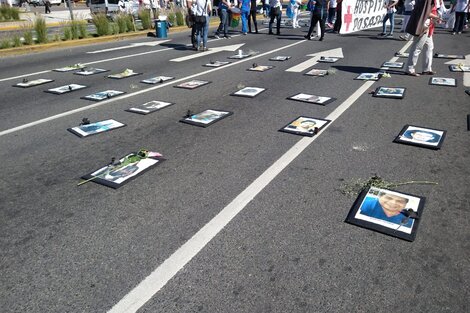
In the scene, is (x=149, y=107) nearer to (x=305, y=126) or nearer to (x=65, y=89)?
(x=65, y=89)

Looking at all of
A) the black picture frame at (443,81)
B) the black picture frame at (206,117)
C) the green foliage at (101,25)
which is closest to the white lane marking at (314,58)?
the black picture frame at (443,81)

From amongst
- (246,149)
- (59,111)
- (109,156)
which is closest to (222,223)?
(246,149)

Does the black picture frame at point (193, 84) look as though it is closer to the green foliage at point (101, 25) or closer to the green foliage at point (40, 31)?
the green foliage at point (40, 31)

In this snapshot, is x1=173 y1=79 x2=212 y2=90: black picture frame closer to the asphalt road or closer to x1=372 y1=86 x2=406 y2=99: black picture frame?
the asphalt road

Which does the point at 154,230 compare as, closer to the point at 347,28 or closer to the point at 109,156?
the point at 109,156

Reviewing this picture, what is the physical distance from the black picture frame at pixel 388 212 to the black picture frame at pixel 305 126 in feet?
5.05

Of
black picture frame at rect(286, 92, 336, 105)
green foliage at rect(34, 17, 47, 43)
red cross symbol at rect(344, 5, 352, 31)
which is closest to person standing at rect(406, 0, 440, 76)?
black picture frame at rect(286, 92, 336, 105)

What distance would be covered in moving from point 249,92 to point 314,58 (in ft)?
14.3

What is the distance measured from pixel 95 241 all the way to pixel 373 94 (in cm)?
→ 547

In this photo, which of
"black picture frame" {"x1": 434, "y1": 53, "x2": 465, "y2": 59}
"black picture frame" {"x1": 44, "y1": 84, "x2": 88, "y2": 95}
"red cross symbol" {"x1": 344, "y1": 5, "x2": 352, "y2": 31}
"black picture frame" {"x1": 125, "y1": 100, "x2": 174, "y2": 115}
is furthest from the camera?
"red cross symbol" {"x1": 344, "y1": 5, "x2": 352, "y2": 31}

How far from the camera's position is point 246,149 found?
4301 millimetres

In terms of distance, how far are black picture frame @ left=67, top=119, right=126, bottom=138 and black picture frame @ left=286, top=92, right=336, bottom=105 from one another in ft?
9.87

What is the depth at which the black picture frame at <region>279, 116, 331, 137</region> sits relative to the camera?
468 centimetres

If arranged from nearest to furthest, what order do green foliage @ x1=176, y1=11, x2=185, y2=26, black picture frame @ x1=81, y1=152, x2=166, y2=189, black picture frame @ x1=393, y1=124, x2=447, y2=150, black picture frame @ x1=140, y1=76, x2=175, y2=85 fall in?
black picture frame @ x1=81, y1=152, x2=166, y2=189
black picture frame @ x1=393, y1=124, x2=447, y2=150
black picture frame @ x1=140, y1=76, x2=175, y2=85
green foliage @ x1=176, y1=11, x2=185, y2=26
